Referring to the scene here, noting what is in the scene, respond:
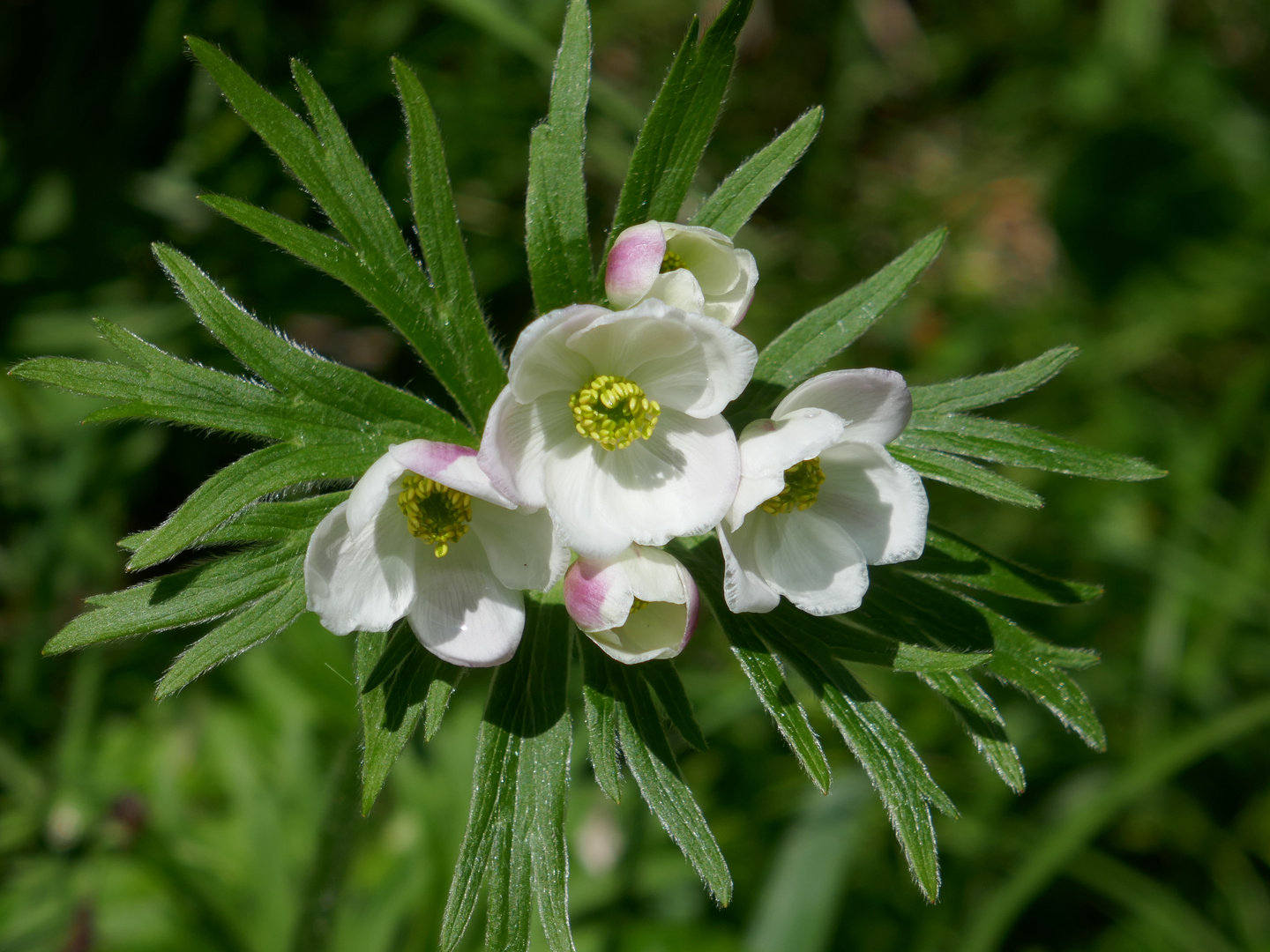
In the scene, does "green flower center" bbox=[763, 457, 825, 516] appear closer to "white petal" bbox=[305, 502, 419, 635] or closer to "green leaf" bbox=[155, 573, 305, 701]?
"white petal" bbox=[305, 502, 419, 635]

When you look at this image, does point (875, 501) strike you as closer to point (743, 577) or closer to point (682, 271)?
point (743, 577)

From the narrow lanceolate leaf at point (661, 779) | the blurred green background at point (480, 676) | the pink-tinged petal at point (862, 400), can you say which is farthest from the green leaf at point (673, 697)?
the blurred green background at point (480, 676)

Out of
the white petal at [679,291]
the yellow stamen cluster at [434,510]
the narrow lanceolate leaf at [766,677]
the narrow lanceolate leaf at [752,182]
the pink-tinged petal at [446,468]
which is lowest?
the narrow lanceolate leaf at [766,677]

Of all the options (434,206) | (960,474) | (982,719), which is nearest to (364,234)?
(434,206)

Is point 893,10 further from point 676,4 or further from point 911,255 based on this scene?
point 911,255

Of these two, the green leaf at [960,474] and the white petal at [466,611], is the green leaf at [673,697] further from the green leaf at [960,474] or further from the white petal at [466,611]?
the green leaf at [960,474]
